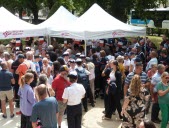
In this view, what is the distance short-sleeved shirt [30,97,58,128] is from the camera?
495 cm

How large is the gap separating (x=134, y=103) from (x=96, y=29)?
5870mm

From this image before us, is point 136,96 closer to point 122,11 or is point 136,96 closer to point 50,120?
point 50,120

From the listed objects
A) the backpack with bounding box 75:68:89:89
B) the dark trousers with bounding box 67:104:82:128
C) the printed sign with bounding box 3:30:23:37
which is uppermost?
the printed sign with bounding box 3:30:23:37

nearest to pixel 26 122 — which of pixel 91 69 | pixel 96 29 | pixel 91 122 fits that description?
pixel 91 122

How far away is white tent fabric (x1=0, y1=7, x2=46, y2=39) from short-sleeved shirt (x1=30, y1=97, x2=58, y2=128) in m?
6.54

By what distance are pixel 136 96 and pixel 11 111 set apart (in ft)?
13.9

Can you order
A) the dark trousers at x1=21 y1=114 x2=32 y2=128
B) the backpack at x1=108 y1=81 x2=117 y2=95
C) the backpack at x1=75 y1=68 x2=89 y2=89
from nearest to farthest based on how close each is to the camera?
A: the dark trousers at x1=21 y1=114 x2=32 y2=128, the backpack at x1=108 y1=81 x2=117 y2=95, the backpack at x1=75 y1=68 x2=89 y2=89

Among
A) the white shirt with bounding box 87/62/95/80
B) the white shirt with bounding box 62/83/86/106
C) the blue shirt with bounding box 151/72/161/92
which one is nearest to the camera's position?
the white shirt with bounding box 62/83/86/106

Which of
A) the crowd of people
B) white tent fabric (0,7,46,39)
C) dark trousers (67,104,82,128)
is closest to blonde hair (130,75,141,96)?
the crowd of people

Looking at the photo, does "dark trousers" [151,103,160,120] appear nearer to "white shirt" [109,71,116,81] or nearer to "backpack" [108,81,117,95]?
"backpack" [108,81,117,95]

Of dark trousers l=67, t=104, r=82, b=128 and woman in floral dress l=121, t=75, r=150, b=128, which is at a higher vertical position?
woman in floral dress l=121, t=75, r=150, b=128

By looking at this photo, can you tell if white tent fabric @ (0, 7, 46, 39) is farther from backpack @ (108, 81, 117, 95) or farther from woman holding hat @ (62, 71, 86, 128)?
woman holding hat @ (62, 71, 86, 128)

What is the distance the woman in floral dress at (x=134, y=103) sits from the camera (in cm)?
550

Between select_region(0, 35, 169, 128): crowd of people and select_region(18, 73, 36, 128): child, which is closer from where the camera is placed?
select_region(0, 35, 169, 128): crowd of people
